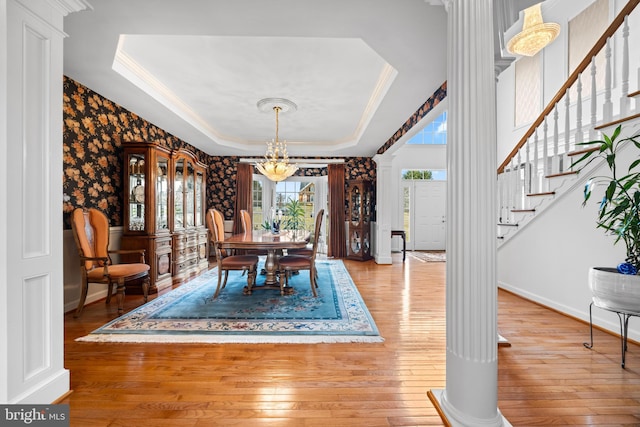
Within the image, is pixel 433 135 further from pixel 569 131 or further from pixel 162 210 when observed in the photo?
pixel 162 210

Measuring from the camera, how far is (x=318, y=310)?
314 centimetres

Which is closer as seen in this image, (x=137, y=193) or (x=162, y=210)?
(x=137, y=193)

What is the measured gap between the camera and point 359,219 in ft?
22.0

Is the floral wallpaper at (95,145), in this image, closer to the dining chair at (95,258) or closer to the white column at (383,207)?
the dining chair at (95,258)

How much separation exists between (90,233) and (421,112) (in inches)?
166

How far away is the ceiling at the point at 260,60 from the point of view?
2.06 metres

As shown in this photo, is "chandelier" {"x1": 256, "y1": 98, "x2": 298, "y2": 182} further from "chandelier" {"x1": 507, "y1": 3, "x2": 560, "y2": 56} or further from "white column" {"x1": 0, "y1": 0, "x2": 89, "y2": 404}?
"chandelier" {"x1": 507, "y1": 3, "x2": 560, "y2": 56}

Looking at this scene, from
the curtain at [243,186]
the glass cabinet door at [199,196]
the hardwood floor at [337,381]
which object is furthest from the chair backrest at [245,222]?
the hardwood floor at [337,381]

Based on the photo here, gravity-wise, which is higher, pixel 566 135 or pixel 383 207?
pixel 566 135

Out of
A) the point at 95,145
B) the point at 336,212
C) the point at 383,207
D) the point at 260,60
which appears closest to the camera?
the point at 260,60

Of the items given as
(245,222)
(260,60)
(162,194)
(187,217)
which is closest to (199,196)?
(187,217)

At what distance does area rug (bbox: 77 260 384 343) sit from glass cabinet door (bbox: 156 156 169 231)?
3.20 ft

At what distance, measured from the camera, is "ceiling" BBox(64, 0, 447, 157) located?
6.76 feet

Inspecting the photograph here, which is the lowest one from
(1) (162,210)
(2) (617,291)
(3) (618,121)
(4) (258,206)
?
(2) (617,291)
